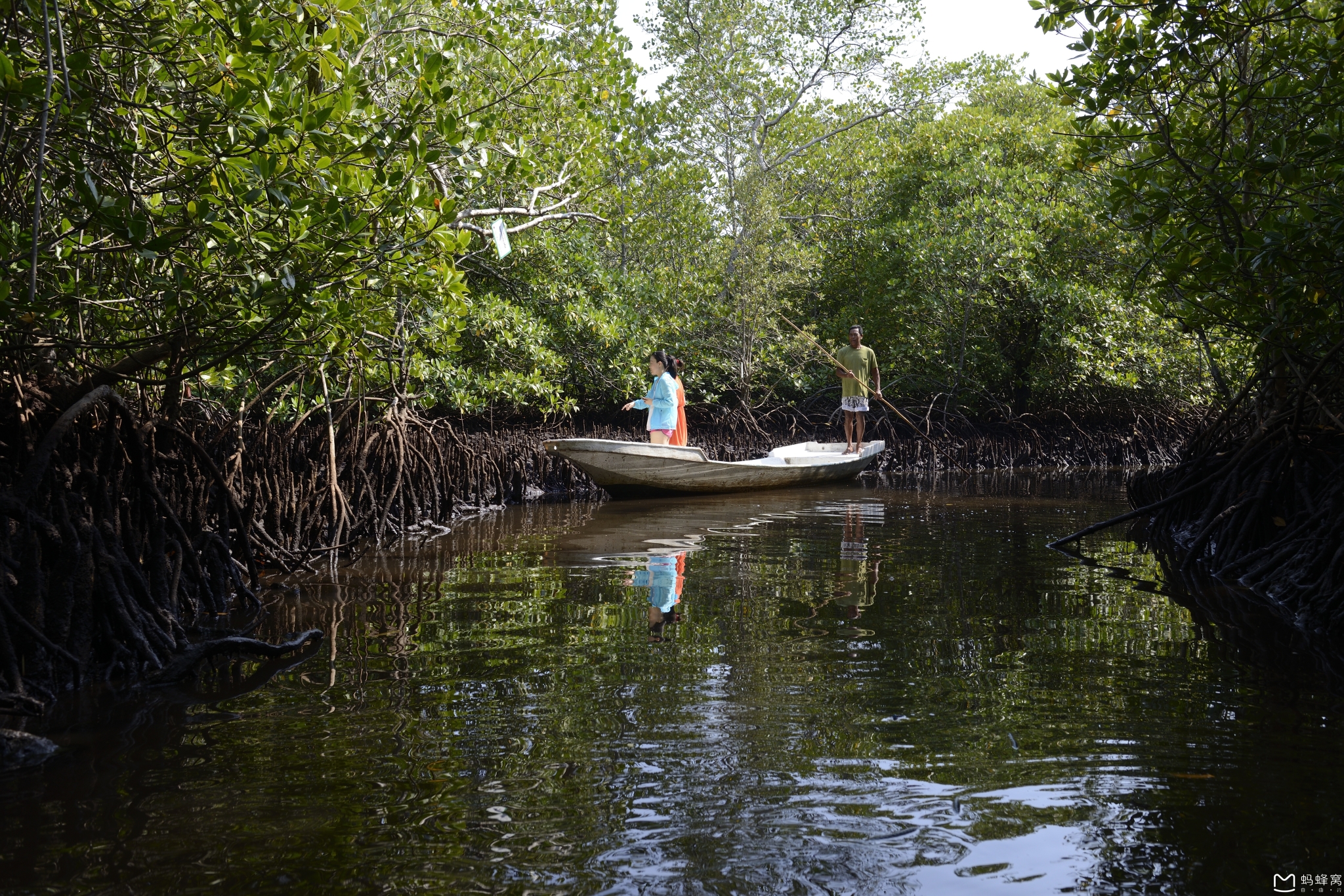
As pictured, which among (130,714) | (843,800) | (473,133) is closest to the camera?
(843,800)

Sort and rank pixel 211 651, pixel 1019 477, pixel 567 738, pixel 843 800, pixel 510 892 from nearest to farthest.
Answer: pixel 510 892 < pixel 843 800 < pixel 567 738 < pixel 211 651 < pixel 1019 477

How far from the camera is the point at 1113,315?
13930mm

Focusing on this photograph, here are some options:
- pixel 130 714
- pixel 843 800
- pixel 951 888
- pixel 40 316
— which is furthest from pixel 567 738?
pixel 40 316

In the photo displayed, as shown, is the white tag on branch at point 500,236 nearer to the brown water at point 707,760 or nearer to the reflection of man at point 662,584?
the brown water at point 707,760

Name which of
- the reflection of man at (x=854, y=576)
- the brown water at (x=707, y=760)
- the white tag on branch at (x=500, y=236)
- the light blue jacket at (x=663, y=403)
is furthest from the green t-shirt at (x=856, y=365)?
the white tag on branch at (x=500, y=236)

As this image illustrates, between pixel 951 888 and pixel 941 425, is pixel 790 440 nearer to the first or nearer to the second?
pixel 941 425

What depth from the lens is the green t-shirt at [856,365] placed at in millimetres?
11641

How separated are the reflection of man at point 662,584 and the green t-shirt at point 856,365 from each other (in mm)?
5962

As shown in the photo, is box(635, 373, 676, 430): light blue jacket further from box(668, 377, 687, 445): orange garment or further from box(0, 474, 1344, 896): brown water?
box(0, 474, 1344, 896): brown water

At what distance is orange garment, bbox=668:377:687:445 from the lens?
32.5 feet

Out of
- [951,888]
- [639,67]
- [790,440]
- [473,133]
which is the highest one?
[639,67]

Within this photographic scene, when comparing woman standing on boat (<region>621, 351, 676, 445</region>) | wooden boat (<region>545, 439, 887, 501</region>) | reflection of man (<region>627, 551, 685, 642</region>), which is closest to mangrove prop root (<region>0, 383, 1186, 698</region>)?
wooden boat (<region>545, 439, 887, 501</region>)

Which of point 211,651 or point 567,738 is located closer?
point 567,738

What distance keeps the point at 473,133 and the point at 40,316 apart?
2049mm
